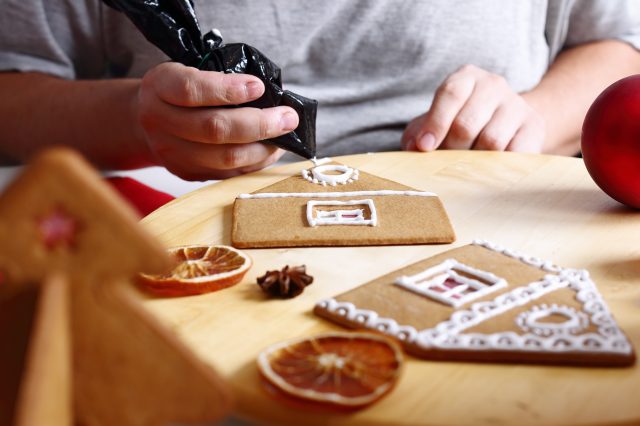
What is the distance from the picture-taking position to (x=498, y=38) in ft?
5.00

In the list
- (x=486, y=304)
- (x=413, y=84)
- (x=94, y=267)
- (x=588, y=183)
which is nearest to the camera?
(x=94, y=267)

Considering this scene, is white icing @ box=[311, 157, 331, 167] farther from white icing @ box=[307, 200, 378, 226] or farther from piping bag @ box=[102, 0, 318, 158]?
white icing @ box=[307, 200, 378, 226]

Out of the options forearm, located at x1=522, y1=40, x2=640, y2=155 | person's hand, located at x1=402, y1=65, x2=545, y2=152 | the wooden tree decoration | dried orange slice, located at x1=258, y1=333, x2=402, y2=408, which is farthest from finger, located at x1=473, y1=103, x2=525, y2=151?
the wooden tree decoration

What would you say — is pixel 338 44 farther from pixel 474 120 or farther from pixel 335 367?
pixel 335 367

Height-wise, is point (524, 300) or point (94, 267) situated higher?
point (94, 267)

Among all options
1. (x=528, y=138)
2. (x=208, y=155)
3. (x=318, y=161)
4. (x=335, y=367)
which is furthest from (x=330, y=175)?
(x=335, y=367)

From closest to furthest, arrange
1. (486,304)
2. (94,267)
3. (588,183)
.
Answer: (94,267) → (486,304) → (588,183)

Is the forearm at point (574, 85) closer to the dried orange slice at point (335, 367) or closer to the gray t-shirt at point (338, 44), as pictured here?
the gray t-shirt at point (338, 44)

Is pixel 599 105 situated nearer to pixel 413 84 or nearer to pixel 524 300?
pixel 524 300

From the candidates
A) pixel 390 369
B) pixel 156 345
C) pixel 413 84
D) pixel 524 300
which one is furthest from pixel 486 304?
pixel 413 84

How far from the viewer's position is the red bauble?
35.6 inches

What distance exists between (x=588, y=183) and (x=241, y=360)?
59cm

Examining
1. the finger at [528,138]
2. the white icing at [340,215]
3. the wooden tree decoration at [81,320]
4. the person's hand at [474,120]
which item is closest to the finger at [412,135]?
the person's hand at [474,120]

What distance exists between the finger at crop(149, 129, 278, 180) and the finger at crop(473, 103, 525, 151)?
0.33 metres
